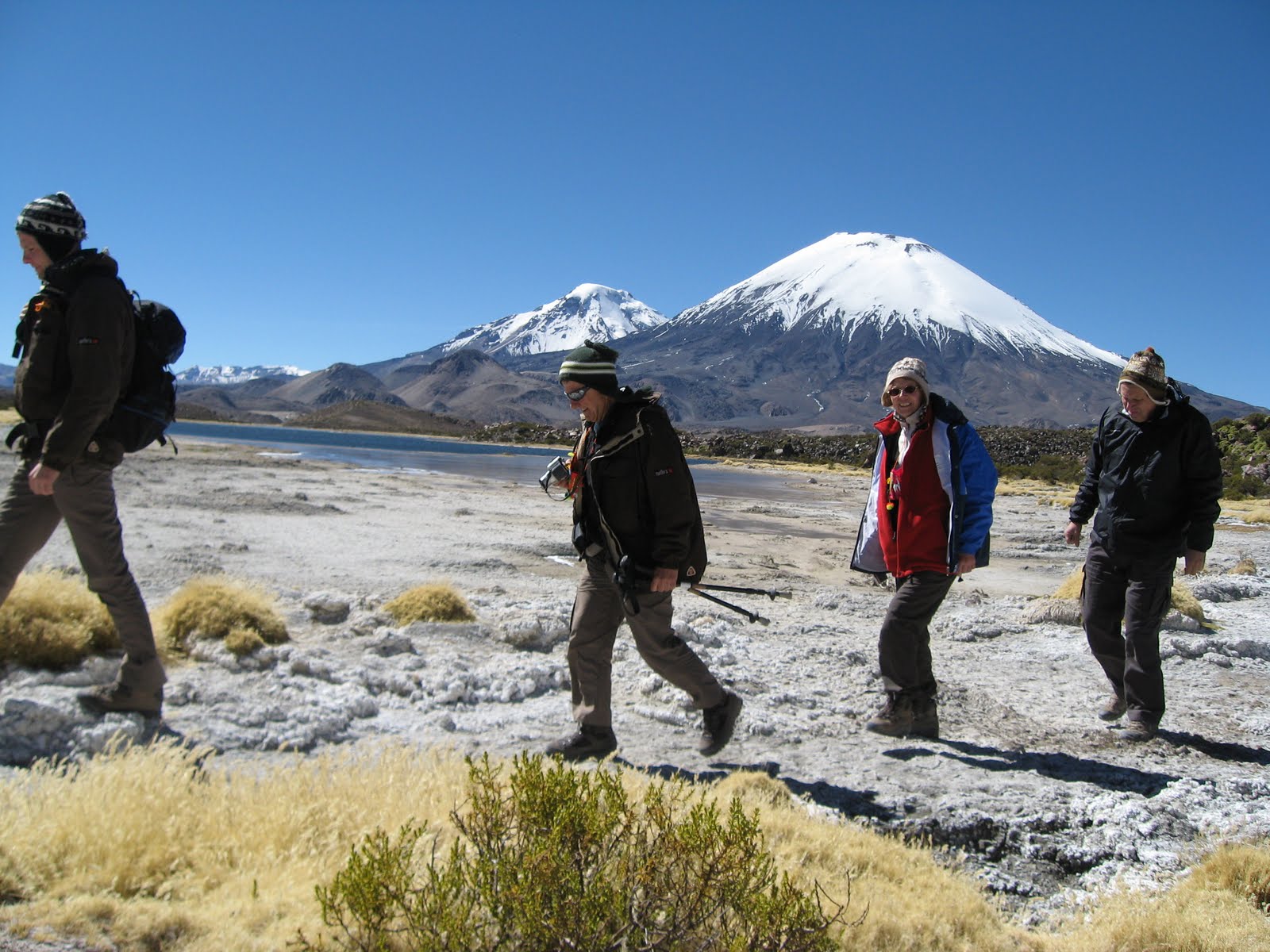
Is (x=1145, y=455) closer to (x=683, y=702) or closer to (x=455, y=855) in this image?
(x=683, y=702)

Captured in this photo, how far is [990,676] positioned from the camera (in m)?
5.71

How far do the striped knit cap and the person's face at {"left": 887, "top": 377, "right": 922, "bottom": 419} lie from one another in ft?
4.61

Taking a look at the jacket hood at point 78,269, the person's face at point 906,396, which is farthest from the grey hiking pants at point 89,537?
the person's face at point 906,396

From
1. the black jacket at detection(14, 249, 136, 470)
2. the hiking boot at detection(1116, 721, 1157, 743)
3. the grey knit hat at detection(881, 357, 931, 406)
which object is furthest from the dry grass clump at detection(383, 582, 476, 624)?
the hiking boot at detection(1116, 721, 1157, 743)

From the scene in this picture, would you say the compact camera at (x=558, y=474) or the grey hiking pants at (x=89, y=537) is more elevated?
the compact camera at (x=558, y=474)

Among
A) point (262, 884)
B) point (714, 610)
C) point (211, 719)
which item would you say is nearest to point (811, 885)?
point (262, 884)

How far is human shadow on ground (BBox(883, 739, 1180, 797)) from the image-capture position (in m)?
3.69

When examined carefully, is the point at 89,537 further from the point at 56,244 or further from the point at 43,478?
the point at 56,244

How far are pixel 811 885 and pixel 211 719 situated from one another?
9.25 feet

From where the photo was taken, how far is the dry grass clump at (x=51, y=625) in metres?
4.03

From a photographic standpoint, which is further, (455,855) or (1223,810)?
(1223,810)

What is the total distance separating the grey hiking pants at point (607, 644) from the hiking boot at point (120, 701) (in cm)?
181

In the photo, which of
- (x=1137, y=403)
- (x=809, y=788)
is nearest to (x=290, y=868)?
(x=809, y=788)

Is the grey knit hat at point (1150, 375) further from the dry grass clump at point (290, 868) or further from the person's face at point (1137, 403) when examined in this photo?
the dry grass clump at point (290, 868)
